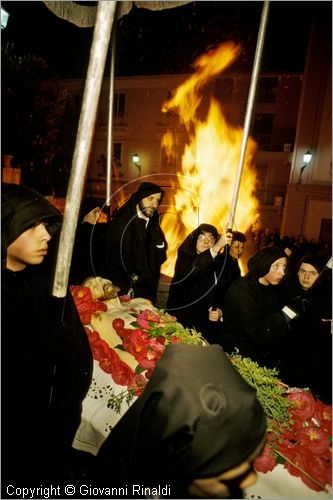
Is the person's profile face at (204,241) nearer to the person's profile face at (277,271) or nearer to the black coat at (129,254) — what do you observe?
the black coat at (129,254)

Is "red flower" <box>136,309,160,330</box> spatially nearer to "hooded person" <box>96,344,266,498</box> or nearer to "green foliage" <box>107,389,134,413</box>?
"green foliage" <box>107,389,134,413</box>

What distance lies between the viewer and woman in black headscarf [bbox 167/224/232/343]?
5.12 metres

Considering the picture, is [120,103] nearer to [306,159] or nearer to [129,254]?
[306,159]

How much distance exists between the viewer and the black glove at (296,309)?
3824mm

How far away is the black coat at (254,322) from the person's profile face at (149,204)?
1889 millimetres

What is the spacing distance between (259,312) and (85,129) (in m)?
3.21

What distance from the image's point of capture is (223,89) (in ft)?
102

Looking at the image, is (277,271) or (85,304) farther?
(277,271)

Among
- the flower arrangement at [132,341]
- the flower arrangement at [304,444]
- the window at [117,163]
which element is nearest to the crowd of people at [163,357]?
the flower arrangement at [132,341]

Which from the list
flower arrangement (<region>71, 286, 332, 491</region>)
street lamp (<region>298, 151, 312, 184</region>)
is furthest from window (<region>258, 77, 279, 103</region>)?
flower arrangement (<region>71, 286, 332, 491</region>)

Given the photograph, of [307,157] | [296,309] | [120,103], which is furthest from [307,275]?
[120,103]

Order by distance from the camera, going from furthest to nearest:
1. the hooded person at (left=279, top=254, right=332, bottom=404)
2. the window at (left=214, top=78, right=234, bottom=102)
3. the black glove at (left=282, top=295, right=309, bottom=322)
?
the window at (left=214, top=78, right=234, bottom=102) < the black glove at (left=282, top=295, right=309, bottom=322) < the hooded person at (left=279, top=254, right=332, bottom=404)

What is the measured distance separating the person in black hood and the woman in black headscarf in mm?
2507

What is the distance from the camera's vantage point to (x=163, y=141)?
31391 mm
